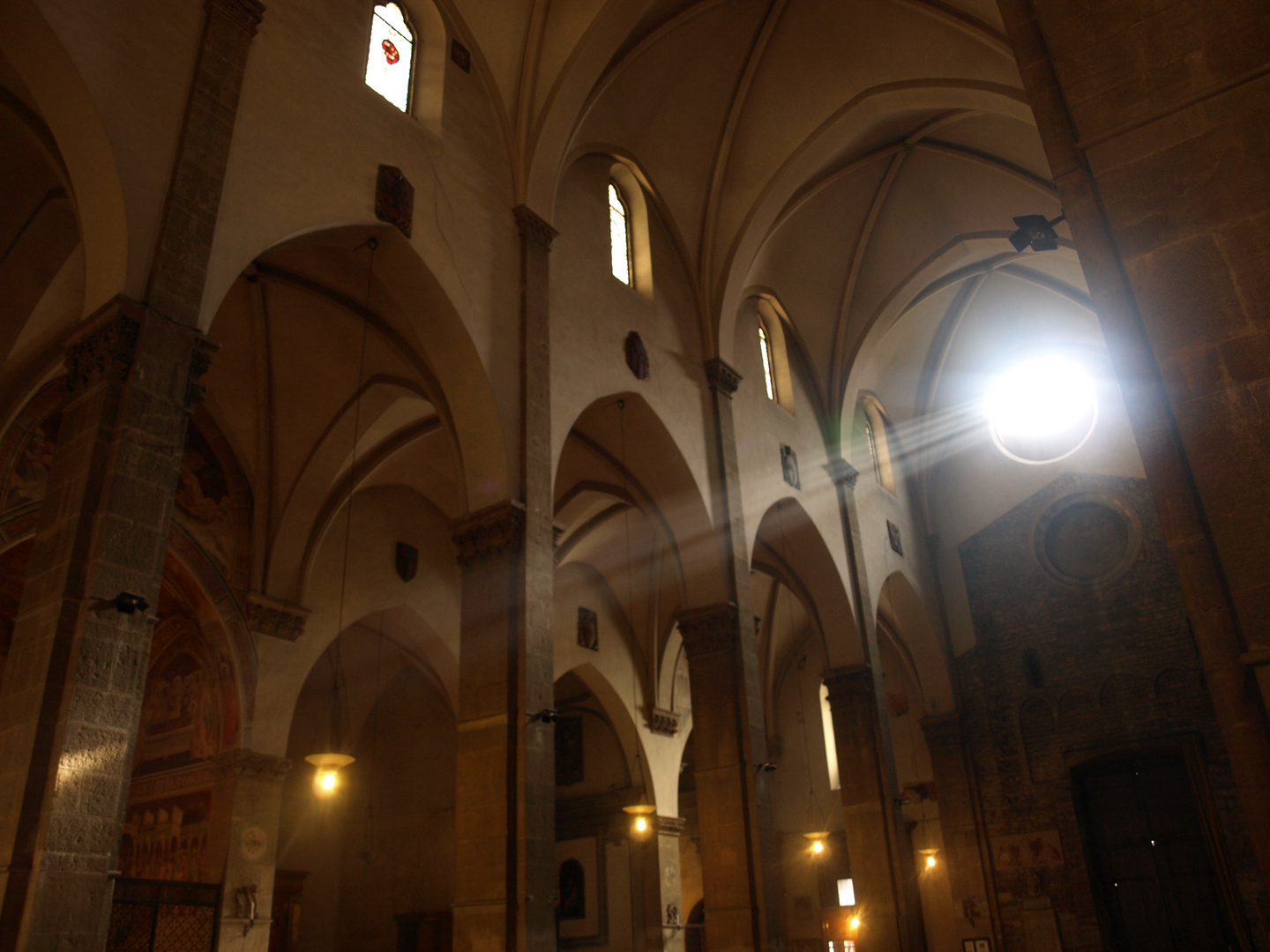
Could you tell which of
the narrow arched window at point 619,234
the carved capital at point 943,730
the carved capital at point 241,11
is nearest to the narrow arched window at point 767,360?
the narrow arched window at point 619,234

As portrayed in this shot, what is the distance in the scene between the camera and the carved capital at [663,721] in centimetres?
1859

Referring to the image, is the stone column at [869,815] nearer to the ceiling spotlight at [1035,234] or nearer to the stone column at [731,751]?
the stone column at [731,751]

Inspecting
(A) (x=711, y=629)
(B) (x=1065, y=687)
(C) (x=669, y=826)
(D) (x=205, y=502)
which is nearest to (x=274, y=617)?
(D) (x=205, y=502)

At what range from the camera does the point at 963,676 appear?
18703 mm

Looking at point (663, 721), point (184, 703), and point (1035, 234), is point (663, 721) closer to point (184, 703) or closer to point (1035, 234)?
point (184, 703)

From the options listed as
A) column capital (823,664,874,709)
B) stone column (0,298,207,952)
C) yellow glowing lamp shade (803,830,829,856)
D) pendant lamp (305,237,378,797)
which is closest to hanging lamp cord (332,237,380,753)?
pendant lamp (305,237,378,797)

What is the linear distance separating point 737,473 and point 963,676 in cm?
829

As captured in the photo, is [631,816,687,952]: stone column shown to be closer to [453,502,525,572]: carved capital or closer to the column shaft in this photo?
the column shaft

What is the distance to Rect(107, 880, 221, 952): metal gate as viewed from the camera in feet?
32.7

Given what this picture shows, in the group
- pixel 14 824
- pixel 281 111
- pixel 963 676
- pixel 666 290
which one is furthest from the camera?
pixel 963 676

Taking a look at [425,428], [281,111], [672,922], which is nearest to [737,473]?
[425,428]

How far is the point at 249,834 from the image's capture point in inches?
457

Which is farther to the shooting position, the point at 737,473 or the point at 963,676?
the point at 963,676

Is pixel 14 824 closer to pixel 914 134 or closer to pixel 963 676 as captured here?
pixel 914 134
